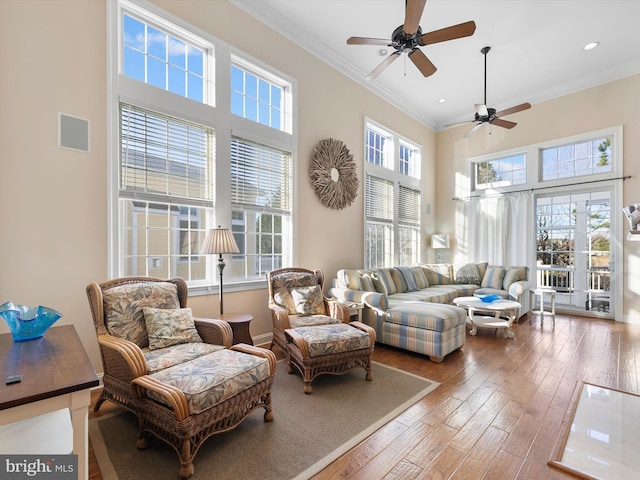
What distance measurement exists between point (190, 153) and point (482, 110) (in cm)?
391

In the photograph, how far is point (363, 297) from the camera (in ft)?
12.2

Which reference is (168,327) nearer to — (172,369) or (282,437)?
(172,369)

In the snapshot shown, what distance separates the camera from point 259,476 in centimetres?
162

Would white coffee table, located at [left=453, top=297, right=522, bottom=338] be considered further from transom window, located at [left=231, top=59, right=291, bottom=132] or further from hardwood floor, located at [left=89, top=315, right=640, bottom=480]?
transom window, located at [left=231, top=59, right=291, bottom=132]

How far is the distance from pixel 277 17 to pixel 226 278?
10.5 feet

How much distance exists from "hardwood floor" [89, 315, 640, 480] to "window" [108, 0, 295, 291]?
147 centimetres

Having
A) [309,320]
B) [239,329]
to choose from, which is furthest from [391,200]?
[239,329]

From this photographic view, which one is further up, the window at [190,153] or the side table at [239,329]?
the window at [190,153]

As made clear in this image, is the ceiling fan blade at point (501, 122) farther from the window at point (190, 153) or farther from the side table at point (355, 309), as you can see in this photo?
the side table at point (355, 309)

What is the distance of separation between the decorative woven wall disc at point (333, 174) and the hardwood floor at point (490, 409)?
219cm

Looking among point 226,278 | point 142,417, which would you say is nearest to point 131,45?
point 226,278

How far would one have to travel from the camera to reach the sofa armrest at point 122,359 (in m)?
1.79

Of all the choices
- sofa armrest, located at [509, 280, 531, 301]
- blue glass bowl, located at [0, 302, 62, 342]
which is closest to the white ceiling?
sofa armrest, located at [509, 280, 531, 301]

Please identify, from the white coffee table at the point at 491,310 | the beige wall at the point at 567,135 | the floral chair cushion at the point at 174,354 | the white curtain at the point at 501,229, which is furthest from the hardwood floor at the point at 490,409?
the white curtain at the point at 501,229
